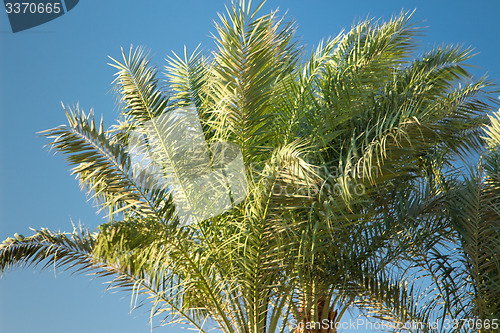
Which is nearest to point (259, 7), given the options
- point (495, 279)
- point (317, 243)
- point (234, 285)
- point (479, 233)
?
point (317, 243)

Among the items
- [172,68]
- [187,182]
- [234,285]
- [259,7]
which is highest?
[172,68]

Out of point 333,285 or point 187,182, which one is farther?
point 333,285

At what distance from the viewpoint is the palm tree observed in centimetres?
510

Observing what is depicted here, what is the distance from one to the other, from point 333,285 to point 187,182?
219 centimetres

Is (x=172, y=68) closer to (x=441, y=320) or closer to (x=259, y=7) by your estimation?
(x=259, y=7)

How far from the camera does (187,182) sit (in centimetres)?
579

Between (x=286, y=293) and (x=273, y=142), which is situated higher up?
(x=273, y=142)

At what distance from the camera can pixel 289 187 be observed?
4.94 metres

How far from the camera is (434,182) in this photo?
6805 mm

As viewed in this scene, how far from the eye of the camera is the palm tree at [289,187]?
16.7 ft

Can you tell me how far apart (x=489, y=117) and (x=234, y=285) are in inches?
157

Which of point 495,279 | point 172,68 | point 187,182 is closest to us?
point 187,182

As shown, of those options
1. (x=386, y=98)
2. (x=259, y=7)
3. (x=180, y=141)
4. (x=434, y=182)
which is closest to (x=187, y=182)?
(x=180, y=141)

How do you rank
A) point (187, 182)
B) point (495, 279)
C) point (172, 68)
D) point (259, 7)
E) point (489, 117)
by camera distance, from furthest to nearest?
point (172, 68), point (489, 117), point (495, 279), point (187, 182), point (259, 7)
